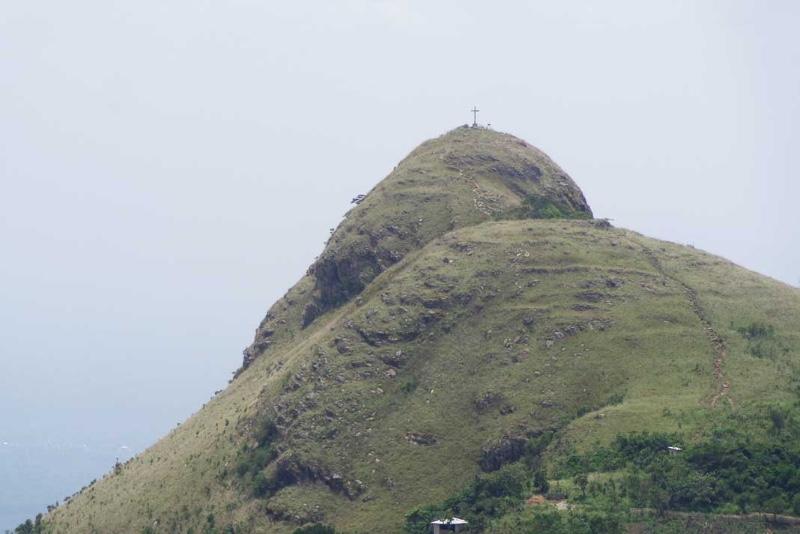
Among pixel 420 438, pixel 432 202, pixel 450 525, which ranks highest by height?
pixel 432 202

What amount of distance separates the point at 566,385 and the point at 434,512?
54.0ft

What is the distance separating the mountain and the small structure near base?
1863 mm

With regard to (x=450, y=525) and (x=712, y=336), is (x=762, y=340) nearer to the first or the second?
(x=712, y=336)

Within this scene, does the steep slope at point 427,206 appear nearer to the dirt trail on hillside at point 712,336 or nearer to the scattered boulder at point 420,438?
the dirt trail on hillside at point 712,336

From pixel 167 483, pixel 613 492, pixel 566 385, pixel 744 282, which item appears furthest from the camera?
pixel 744 282

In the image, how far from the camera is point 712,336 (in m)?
107

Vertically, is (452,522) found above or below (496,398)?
below

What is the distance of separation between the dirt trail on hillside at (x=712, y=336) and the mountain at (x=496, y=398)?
0.18m

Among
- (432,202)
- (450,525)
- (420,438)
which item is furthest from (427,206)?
(450,525)

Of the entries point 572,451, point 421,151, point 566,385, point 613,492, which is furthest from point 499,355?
point 421,151

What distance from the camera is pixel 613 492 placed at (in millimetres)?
86438

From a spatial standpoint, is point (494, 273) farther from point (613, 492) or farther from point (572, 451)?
point (613, 492)

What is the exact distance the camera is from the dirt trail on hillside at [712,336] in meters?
98.3

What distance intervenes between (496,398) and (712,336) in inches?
712
